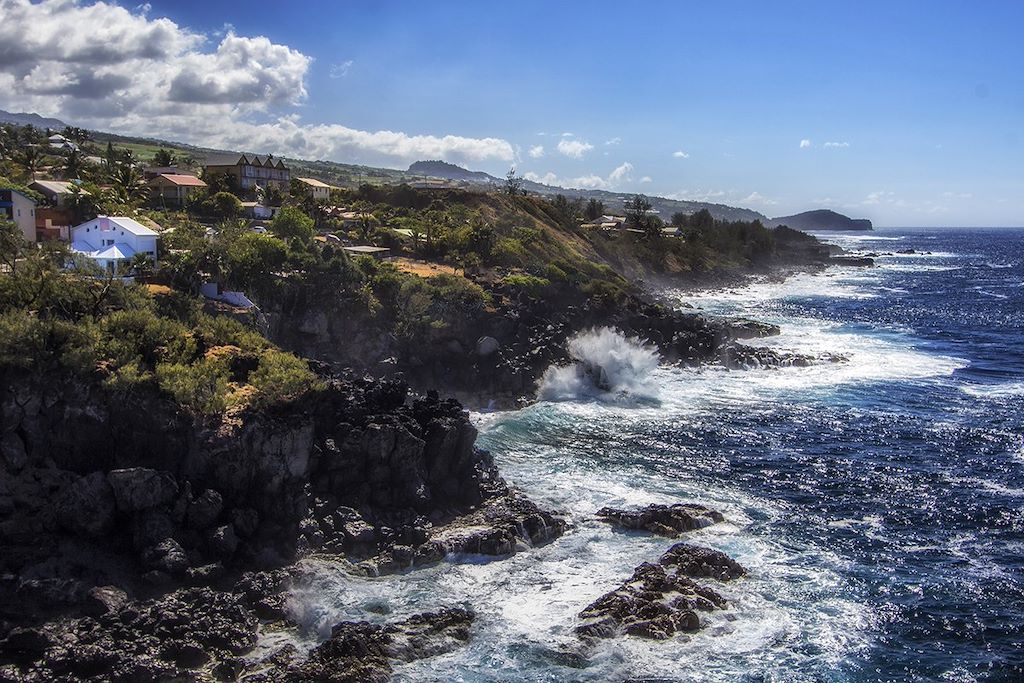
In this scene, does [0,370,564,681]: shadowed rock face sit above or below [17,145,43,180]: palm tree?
below

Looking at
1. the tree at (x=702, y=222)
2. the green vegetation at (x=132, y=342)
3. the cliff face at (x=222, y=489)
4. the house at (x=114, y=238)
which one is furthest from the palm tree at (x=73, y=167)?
the tree at (x=702, y=222)

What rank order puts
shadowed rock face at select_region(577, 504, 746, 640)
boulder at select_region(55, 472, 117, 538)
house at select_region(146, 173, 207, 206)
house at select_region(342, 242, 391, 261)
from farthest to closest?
1. house at select_region(146, 173, 207, 206)
2. house at select_region(342, 242, 391, 261)
3. boulder at select_region(55, 472, 117, 538)
4. shadowed rock face at select_region(577, 504, 746, 640)

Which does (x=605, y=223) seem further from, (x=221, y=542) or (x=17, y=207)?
(x=221, y=542)

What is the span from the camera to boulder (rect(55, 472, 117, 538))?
28.3m

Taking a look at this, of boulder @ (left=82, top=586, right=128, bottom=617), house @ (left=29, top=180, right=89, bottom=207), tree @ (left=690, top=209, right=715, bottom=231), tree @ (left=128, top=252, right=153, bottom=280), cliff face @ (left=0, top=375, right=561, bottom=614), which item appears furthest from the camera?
tree @ (left=690, top=209, right=715, bottom=231)

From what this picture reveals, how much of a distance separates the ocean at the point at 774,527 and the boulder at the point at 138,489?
6476mm

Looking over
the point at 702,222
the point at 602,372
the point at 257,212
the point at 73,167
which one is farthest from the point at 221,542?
the point at 702,222

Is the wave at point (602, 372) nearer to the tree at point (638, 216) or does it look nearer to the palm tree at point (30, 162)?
the palm tree at point (30, 162)

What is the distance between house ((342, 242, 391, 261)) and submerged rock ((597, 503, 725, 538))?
4205 centimetres

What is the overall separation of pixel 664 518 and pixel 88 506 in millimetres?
21808

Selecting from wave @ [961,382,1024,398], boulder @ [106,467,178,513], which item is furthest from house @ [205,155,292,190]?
wave @ [961,382,1024,398]

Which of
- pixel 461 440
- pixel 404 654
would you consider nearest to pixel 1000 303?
pixel 461 440

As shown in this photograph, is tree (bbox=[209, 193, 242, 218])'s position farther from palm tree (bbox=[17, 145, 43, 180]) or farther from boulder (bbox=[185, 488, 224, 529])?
Answer: boulder (bbox=[185, 488, 224, 529])

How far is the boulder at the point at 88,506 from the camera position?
1115 inches
